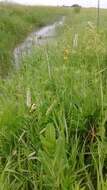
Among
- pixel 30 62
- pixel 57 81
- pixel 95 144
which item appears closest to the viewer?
pixel 95 144

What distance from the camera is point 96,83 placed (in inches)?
133

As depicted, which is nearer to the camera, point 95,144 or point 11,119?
point 95,144

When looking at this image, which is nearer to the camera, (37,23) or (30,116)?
(30,116)

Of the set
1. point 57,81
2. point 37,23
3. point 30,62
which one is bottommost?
point 37,23

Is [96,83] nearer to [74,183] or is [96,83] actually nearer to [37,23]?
[74,183]

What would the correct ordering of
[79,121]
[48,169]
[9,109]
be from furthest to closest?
1. [9,109]
2. [79,121]
3. [48,169]

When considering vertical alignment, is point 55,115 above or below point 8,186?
above

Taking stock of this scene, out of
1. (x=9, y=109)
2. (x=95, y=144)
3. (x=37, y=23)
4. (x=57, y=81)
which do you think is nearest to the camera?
(x=95, y=144)

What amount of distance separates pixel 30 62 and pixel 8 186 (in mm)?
3648

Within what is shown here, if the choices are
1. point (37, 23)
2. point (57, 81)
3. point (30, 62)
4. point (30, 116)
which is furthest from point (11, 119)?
point (37, 23)

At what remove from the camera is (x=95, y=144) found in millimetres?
2809

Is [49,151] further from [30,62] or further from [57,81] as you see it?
[30,62]

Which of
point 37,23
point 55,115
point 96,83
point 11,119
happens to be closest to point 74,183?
point 55,115

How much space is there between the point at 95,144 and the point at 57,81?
902 mm
